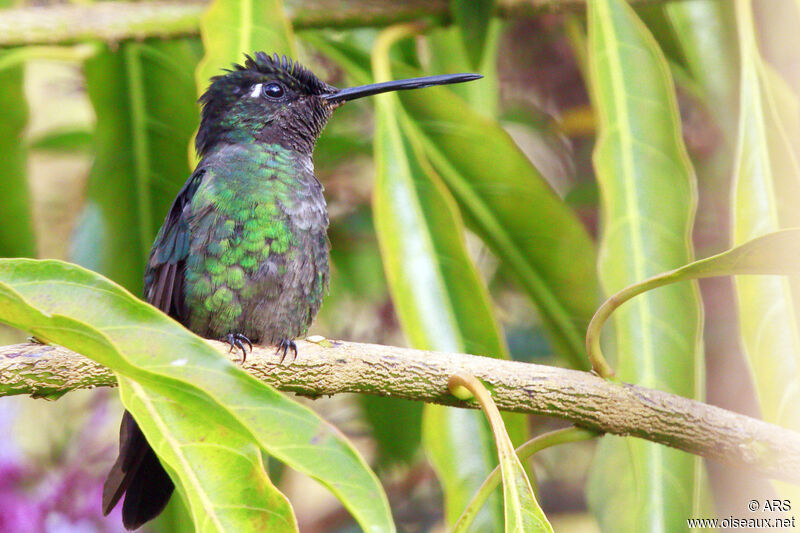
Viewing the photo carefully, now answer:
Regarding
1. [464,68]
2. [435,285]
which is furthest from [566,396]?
[464,68]

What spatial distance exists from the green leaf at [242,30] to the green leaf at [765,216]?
3.95 feet

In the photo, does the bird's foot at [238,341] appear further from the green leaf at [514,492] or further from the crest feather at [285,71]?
the crest feather at [285,71]

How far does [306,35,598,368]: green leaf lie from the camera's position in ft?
8.40

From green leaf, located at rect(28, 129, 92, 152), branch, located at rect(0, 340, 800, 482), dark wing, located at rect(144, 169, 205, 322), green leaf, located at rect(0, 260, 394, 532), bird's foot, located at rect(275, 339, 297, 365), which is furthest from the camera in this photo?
green leaf, located at rect(28, 129, 92, 152)

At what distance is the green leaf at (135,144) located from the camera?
2805 mm

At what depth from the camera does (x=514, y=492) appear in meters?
1.43

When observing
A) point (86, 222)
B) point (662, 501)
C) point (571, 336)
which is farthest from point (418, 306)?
point (86, 222)

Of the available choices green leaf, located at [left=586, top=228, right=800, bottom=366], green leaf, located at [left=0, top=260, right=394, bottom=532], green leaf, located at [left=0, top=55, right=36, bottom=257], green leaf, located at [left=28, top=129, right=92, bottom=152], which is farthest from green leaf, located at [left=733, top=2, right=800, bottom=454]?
green leaf, located at [left=28, top=129, right=92, bottom=152]

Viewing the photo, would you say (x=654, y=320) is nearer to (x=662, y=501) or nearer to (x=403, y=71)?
(x=662, y=501)

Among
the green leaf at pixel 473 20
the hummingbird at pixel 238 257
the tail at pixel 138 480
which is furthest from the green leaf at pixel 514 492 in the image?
the green leaf at pixel 473 20

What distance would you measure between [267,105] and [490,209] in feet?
2.44

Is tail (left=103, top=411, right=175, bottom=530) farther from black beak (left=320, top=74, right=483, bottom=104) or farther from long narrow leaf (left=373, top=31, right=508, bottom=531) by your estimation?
black beak (left=320, top=74, right=483, bottom=104)

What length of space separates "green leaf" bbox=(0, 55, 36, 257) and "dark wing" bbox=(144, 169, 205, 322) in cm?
87

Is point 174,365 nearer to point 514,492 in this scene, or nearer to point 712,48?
point 514,492
